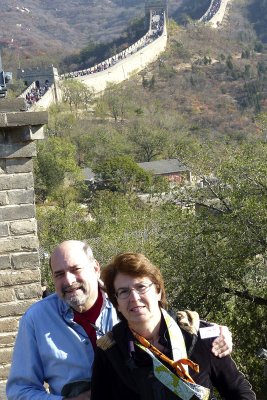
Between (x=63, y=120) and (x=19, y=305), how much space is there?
40.2 meters

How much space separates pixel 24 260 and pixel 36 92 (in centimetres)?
4871

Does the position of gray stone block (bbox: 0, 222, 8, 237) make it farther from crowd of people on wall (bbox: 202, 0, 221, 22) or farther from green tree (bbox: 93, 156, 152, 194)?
crowd of people on wall (bbox: 202, 0, 221, 22)

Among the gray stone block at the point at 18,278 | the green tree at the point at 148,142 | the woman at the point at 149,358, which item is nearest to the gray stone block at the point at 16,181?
the gray stone block at the point at 18,278

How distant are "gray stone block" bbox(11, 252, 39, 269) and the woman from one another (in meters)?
2.37

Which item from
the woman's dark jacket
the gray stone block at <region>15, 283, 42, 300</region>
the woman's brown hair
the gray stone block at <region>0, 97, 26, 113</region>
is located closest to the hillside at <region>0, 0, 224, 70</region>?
the gray stone block at <region>0, 97, 26, 113</region>

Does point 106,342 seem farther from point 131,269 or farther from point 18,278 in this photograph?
point 18,278

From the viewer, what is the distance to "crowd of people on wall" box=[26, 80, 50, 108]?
47159 mm

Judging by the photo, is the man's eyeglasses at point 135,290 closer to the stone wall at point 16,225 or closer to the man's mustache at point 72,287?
the man's mustache at point 72,287

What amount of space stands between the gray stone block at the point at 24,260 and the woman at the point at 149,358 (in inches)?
93.2

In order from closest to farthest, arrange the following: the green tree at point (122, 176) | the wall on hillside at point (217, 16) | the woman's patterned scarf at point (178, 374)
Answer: the woman's patterned scarf at point (178, 374) → the green tree at point (122, 176) → the wall on hillside at point (217, 16)

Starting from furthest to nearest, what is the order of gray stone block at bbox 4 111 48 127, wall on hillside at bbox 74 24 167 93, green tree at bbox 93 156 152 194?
1. wall on hillside at bbox 74 24 167 93
2. green tree at bbox 93 156 152 194
3. gray stone block at bbox 4 111 48 127

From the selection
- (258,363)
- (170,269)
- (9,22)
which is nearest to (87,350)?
(258,363)

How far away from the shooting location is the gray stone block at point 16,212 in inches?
167

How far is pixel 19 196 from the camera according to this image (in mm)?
4301
